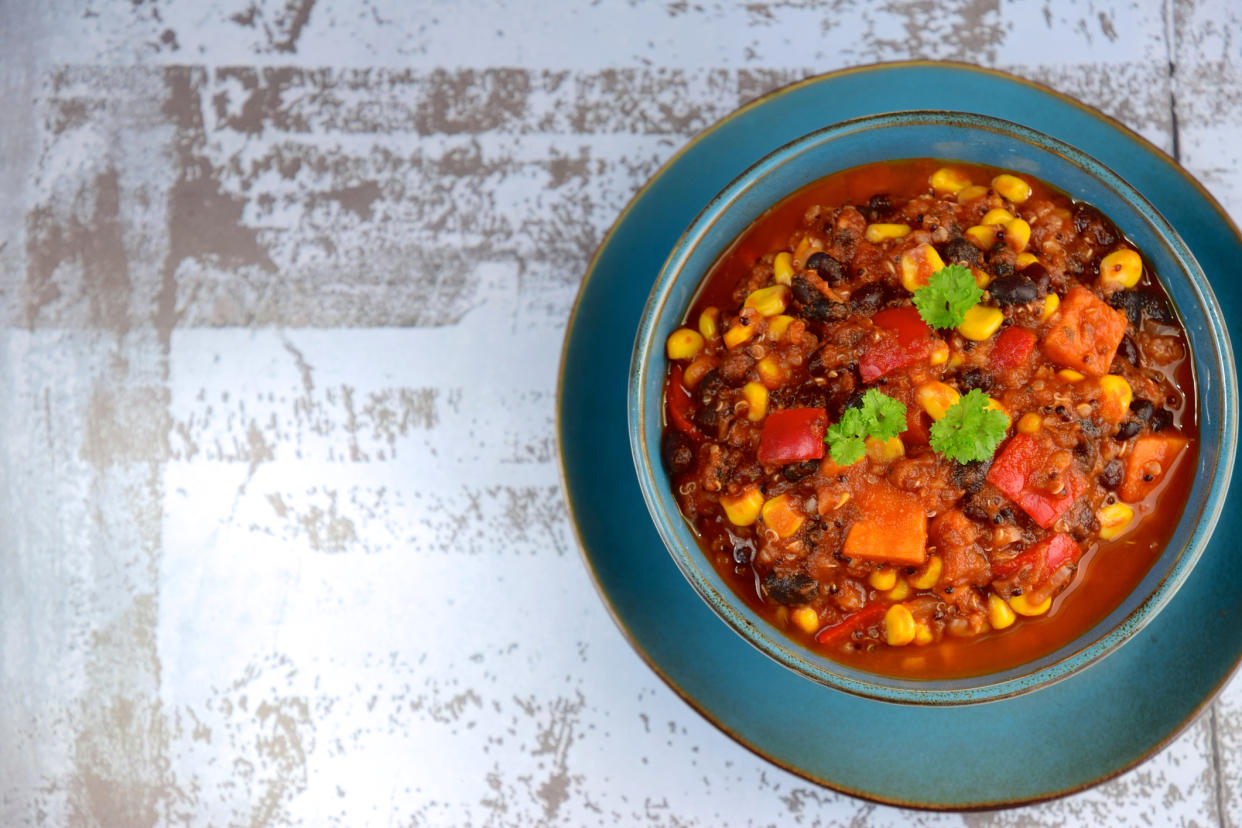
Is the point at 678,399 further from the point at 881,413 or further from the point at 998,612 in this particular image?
the point at 998,612

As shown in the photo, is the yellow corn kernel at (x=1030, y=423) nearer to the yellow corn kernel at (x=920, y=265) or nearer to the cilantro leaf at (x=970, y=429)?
the cilantro leaf at (x=970, y=429)

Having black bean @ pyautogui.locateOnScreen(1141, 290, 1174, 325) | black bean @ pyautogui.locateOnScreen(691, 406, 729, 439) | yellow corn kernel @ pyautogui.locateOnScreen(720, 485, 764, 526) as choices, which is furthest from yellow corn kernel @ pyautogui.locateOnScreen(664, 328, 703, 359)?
black bean @ pyautogui.locateOnScreen(1141, 290, 1174, 325)

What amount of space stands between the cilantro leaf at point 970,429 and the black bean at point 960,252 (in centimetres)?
38

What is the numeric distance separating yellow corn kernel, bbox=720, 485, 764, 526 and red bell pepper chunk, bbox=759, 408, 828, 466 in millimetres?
100

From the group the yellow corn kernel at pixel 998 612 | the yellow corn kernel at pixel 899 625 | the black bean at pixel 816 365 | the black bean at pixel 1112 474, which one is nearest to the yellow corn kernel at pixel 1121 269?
the black bean at pixel 1112 474

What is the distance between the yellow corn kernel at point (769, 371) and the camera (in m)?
2.51

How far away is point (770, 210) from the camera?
105 inches

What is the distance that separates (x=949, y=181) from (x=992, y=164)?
0.42 ft

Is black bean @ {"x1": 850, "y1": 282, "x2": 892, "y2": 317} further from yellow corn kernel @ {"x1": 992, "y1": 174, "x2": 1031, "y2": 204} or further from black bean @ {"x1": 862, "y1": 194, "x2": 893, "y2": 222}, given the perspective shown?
yellow corn kernel @ {"x1": 992, "y1": 174, "x2": 1031, "y2": 204}

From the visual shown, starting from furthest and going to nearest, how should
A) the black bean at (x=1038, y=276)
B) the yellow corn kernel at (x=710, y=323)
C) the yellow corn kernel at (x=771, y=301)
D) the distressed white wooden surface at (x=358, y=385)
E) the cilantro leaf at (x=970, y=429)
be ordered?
the distressed white wooden surface at (x=358, y=385)
the yellow corn kernel at (x=710, y=323)
the yellow corn kernel at (x=771, y=301)
the black bean at (x=1038, y=276)
the cilantro leaf at (x=970, y=429)

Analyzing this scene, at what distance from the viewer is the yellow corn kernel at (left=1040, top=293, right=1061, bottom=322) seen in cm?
243

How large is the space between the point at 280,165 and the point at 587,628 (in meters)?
2.19

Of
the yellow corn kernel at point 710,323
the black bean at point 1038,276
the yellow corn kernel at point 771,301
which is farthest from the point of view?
the yellow corn kernel at point 710,323

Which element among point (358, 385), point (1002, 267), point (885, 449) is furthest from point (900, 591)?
point (358, 385)
